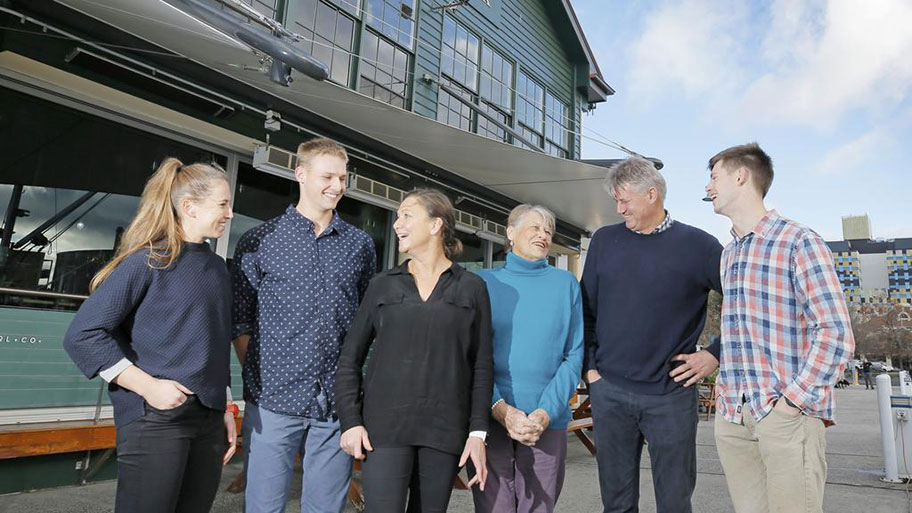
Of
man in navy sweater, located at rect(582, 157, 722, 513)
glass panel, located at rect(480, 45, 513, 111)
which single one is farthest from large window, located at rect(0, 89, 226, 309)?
glass panel, located at rect(480, 45, 513, 111)

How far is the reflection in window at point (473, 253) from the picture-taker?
799 cm

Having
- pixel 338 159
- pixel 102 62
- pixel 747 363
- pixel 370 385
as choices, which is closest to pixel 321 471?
pixel 370 385

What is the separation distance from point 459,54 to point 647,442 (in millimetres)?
7096

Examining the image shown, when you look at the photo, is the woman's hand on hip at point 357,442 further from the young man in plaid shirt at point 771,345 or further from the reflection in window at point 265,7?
the reflection in window at point 265,7

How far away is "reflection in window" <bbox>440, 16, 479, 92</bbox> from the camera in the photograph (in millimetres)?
7887

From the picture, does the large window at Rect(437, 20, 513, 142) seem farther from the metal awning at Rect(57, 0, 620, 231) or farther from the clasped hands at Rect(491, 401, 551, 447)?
the clasped hands at Rect(491, 401, 551, 447)

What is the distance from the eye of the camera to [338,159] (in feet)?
6.61

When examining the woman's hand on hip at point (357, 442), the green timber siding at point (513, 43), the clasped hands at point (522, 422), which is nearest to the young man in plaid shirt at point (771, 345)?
the clasped hands at point (522, 422)

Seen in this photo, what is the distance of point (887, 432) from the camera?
5188 millimetres

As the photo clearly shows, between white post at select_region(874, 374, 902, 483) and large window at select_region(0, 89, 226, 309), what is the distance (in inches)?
268

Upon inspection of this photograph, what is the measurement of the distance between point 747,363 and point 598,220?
7.24 metres

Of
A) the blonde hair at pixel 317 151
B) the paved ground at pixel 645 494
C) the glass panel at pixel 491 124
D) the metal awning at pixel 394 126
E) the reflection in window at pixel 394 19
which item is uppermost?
the reflection in window at pixel 394 19

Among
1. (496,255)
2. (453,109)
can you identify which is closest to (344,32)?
(453,109)

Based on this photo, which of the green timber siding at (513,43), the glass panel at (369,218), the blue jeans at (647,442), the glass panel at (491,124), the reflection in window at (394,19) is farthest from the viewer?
A: the glass panel at (491,124)
